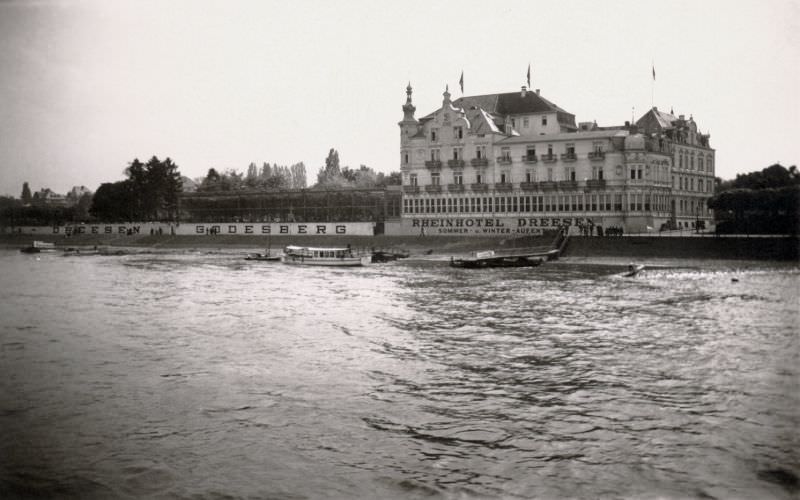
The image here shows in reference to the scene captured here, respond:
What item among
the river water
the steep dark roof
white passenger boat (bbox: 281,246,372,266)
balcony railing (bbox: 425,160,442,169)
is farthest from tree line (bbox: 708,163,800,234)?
white passenger boat (bbox: 281,246,372,266)

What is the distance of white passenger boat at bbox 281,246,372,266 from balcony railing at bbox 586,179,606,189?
89.8ft

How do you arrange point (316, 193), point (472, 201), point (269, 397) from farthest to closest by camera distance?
point (316, 193) < point (472, 201) < point (269, 397)

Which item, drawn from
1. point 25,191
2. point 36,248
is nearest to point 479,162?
point 36,248

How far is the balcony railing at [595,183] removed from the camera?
7962 centimetres

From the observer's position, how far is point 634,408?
17344 mm

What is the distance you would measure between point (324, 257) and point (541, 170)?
30222 millimetres

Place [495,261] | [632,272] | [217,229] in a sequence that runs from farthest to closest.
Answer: [217,229], [495,261], [632,272]

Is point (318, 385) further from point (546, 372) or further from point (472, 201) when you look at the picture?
point (472, 201)

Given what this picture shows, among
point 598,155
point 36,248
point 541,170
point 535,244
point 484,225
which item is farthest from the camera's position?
point 36,248

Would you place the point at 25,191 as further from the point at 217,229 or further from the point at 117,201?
the point at 117,201

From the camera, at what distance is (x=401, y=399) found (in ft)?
60.1

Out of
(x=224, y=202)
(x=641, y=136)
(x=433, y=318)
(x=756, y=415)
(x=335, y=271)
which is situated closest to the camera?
(x=756, y=415)

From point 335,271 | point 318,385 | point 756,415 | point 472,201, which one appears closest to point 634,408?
point 756,415

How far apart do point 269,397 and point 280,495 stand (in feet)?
20.1
